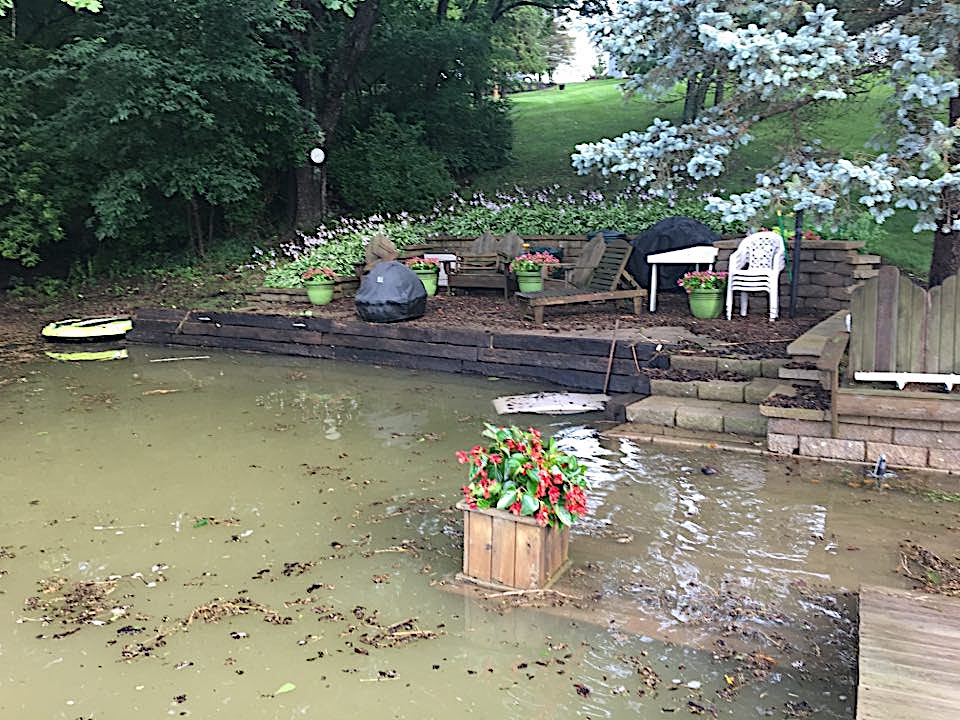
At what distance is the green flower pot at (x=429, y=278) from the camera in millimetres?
10406

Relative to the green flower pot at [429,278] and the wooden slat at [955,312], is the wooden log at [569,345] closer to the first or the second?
the wooden slat at [955,312]

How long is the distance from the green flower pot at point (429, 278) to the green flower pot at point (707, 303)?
3422 mm

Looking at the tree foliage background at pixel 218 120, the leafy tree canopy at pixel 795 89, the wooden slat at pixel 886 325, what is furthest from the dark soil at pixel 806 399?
the tree foliage background at pixel 218 120

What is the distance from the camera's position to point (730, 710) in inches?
106

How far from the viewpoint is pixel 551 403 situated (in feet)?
22.6

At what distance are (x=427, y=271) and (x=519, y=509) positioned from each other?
283 inches

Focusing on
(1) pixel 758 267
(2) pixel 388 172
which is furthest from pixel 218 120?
(1) pixel 758 267

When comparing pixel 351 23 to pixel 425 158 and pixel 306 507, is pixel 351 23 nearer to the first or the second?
pixel 425 158

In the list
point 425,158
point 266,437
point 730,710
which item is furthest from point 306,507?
point 425,158

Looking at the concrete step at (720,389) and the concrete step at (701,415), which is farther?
the concrete step at (720,389)

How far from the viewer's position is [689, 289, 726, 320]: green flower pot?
8266mm

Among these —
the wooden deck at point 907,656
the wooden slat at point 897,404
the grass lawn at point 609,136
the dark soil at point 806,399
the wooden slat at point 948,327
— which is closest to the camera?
the wooden deck at point 907,656

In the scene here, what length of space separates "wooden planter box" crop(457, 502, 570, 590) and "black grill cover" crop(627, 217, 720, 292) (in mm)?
6245

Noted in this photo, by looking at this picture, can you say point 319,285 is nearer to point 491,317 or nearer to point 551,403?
point 491,317
